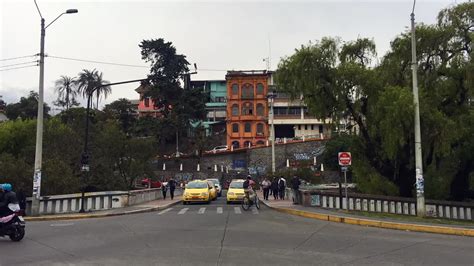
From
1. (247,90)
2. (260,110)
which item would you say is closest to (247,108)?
(260,110)

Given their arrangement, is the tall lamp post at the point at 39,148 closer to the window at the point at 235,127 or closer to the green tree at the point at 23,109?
the green tree at the point at 23,109

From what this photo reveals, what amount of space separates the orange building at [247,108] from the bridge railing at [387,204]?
6622 cm

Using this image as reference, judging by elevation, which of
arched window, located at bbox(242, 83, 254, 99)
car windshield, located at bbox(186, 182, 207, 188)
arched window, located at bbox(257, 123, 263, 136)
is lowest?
car windshield, located at bbox(186, 182, 207, 188)

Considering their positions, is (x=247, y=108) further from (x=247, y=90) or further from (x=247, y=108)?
(x=247, y=90)

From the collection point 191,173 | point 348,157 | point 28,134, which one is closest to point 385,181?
point 348,157

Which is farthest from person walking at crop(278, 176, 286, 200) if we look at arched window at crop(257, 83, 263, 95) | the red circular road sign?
arched window at crop(257, 83, 263, 95)

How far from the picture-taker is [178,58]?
258ft

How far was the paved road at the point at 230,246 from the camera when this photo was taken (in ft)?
33.7

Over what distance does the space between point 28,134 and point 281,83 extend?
32.6 m

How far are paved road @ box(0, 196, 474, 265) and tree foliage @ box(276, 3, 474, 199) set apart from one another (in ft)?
30.8

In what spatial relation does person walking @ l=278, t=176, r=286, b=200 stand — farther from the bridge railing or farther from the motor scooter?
the motor scooter

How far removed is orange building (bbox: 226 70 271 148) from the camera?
94562mm

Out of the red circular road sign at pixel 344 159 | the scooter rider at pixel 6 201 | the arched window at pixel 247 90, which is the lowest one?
the scooter rider at pixel 6 201

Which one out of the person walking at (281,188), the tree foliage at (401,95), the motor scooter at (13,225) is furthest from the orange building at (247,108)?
the motor scooter at (13,225)
